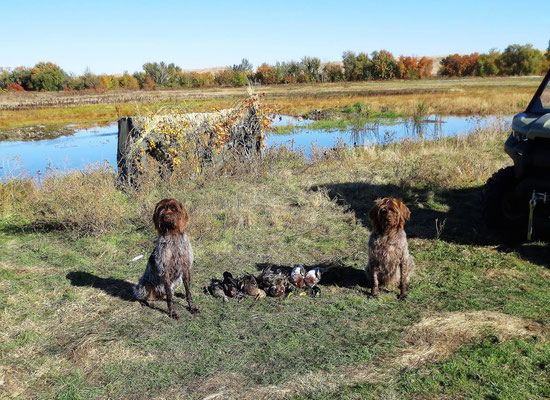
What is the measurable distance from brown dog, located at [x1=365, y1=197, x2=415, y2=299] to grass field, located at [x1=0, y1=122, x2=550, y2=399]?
0.25 meters

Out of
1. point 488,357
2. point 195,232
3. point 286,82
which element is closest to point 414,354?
point 488,357

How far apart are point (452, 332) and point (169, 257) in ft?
10.4

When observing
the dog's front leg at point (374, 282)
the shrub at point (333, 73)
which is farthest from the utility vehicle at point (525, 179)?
the shrub at point (333, 73)

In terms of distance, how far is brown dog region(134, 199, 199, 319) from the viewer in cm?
514

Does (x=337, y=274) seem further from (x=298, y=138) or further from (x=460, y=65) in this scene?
(x=460, y=65)

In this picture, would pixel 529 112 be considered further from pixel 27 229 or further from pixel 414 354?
pixel 27 229

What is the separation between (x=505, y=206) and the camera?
23.7 feet

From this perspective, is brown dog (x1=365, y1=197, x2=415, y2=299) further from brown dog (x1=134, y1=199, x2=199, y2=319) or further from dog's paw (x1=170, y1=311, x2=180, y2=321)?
dog's paw (x1=170, y1=311, x2=180, y2=321)

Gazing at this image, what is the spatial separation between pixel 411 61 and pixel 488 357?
90.3 metres

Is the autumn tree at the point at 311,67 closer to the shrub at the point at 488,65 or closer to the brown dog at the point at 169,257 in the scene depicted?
the shrub at the point at 488,65

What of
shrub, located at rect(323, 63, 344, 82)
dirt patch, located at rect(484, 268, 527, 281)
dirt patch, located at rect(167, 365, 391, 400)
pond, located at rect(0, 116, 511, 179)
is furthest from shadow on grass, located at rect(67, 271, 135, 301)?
shrub, located at rect(323, 63, 344, 82)

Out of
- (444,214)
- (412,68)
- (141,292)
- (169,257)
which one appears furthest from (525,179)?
(412,68)

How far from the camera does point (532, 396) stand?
3629 mm

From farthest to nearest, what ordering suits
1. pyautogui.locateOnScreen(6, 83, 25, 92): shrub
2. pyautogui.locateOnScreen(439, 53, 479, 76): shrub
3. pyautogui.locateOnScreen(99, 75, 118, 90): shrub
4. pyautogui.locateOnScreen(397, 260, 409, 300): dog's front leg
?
pyautogui.locateOnScreen(439, 53, 479, 76): shrub
pyautogui.locateOnScreen(99, 75, 118, 90): shrub
pyautogui.locateOnScreen(6, 83, 25, 92): shrub
pyautogui.locateOnScreen(397, 260, 409, 300): dog's front leg
